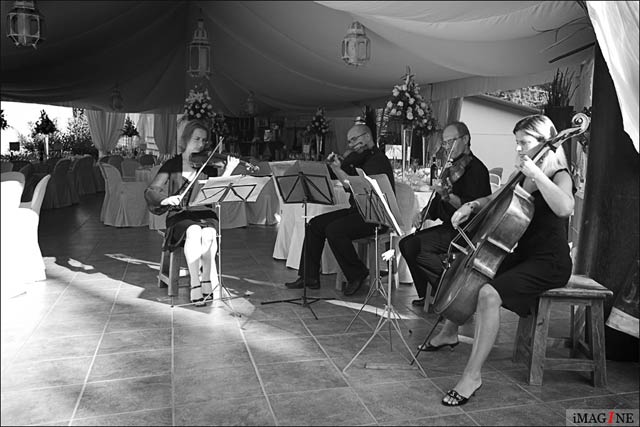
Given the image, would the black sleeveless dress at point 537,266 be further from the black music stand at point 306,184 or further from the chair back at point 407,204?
the chair back at point 407,204

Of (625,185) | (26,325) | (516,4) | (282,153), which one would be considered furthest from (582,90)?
(282,153)

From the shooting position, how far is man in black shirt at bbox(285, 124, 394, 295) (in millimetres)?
4906

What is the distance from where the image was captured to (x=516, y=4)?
317 cm

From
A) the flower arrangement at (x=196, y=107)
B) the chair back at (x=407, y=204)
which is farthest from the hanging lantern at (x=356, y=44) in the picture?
the flower arrangement at (x=196, y=107)

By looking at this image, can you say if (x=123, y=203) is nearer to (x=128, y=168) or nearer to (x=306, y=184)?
(x=128, y=168)

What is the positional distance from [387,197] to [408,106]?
2519 millimetres

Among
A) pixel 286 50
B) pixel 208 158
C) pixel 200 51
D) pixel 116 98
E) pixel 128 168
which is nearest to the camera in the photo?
pixel 208 158

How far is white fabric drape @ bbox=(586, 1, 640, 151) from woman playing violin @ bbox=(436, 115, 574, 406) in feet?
1.66

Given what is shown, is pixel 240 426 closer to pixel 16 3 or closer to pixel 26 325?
pixel 26 325

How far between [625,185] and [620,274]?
521mm

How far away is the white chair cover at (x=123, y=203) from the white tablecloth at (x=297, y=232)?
286cm

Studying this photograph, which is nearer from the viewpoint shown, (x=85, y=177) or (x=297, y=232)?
(x=297, y=232)

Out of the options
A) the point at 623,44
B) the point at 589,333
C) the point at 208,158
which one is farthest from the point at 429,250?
the point at 623,44

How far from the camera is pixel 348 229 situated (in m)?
4.91
